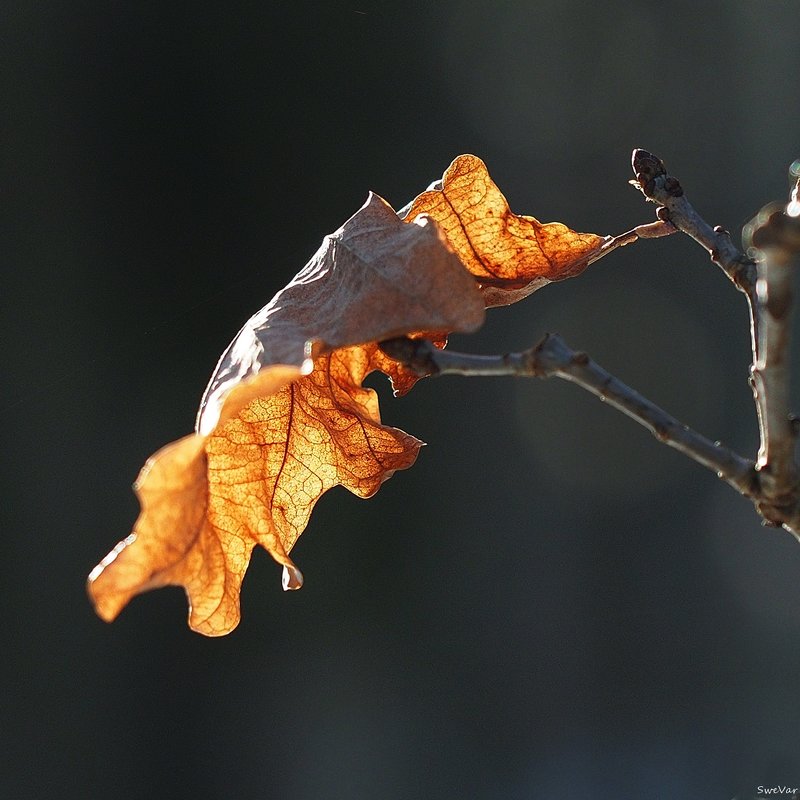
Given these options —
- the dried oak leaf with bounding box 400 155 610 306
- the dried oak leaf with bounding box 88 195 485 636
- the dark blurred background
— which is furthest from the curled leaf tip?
the dark blurred background

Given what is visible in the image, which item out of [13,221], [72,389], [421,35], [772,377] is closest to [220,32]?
[421,35]

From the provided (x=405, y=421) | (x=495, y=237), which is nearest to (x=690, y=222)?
(x=495, y=237)

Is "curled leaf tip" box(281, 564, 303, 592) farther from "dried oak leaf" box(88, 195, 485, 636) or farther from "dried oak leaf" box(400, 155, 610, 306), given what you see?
"dried oak leaf" box(400, 155, 610, 306)

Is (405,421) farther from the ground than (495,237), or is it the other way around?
(405,421)

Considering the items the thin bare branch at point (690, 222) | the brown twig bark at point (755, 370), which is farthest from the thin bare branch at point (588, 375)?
the thin bare branch at point (690, 222)

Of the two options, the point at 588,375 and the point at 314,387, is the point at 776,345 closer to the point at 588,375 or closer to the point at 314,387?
the point at 588,375
